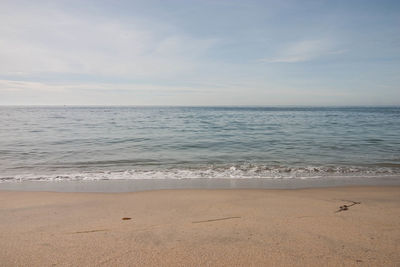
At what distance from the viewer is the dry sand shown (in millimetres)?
2855

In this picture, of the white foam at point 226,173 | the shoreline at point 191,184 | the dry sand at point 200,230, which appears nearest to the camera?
the dry sand at point 200,230

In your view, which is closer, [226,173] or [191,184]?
[191,184]

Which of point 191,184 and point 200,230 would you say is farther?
point 191,184

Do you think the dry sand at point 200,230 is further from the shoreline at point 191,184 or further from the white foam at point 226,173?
the white foam at point 226,173

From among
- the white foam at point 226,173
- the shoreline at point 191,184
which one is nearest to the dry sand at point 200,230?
the shoreline at point 191,184

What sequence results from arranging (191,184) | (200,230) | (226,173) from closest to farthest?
1. (200,230)
2. (191,184)
3. (226,173)

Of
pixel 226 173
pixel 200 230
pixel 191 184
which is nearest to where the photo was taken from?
pixel 200 230

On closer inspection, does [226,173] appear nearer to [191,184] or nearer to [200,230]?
[191,184]

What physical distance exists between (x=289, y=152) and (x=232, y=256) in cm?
984

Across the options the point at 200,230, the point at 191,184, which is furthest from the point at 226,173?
the point at 200,230

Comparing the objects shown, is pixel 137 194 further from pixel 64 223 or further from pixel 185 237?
pixel 185 237

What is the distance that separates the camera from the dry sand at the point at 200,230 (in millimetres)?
2855

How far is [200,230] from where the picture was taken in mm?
3664

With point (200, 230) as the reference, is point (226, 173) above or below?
below
